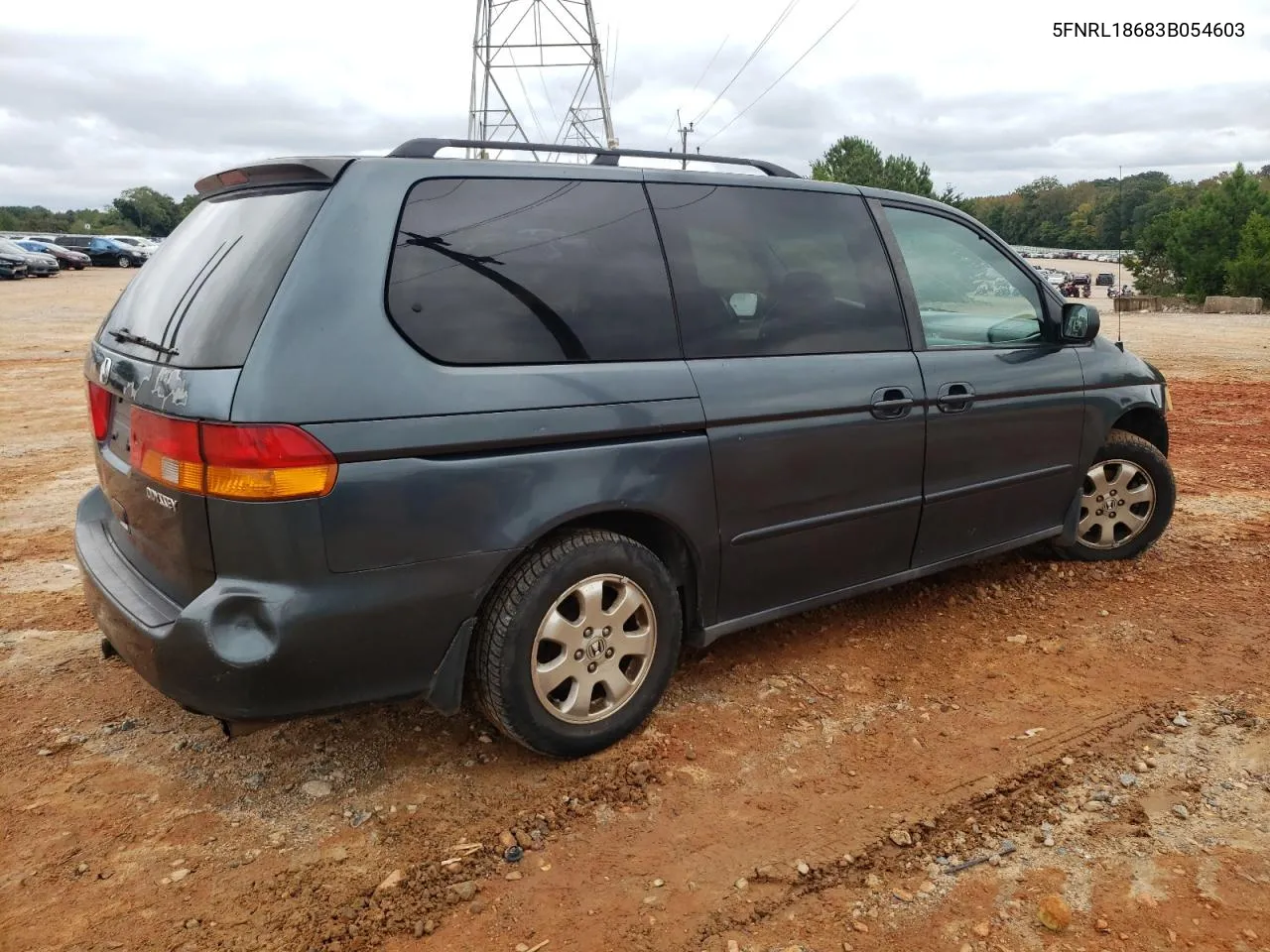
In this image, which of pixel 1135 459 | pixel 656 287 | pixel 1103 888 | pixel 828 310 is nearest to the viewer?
pixel 1103 888

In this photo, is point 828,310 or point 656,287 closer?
point 656,287

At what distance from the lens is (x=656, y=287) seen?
9.78ft

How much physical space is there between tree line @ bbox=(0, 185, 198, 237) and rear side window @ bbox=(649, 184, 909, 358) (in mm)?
77364

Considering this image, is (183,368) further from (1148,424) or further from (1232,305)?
(1232,305)

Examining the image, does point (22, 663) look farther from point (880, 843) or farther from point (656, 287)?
point (880, 843)

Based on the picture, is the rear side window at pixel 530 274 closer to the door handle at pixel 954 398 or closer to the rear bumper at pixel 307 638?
the rear bumper at pixel 307 638

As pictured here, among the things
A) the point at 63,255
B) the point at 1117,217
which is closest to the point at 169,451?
the point at 1117,217

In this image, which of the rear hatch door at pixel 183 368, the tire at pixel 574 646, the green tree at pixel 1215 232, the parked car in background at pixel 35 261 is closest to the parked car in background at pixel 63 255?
the parked car in background at pixel 35 261

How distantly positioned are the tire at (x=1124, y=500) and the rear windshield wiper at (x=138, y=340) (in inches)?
150

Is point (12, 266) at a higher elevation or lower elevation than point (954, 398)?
lower

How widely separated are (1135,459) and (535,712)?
10.7ft

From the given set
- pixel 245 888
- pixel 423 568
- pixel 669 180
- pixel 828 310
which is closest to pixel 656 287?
pixel 669 180

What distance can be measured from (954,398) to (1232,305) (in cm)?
2880

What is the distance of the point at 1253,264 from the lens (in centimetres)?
2920
